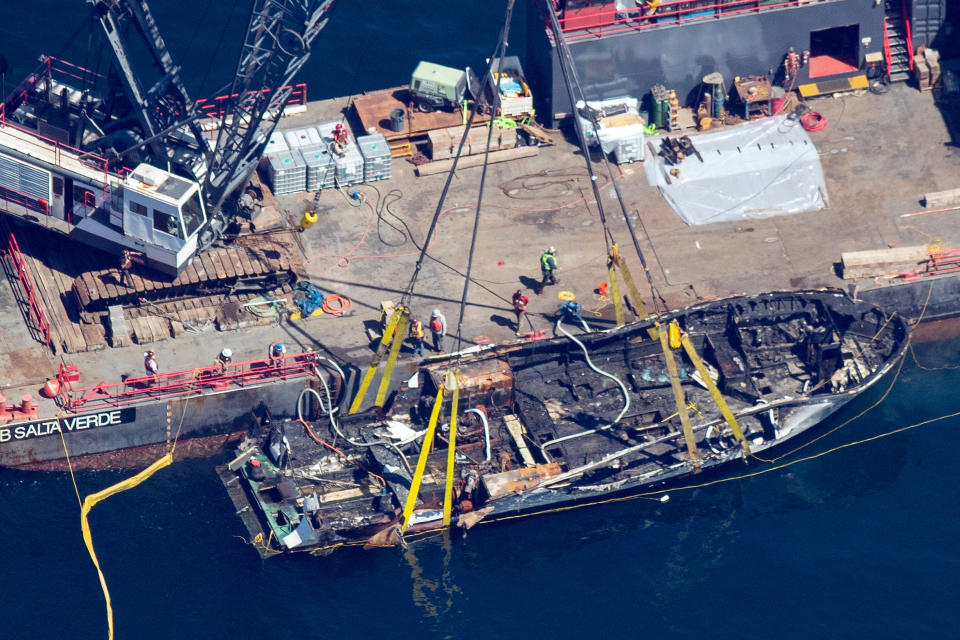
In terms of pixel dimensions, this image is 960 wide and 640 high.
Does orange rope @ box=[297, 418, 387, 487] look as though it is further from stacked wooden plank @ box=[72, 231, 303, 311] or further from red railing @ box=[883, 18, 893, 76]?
red railing @ box=[883, 18, 893, 76]

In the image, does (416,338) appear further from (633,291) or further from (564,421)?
(633,291)

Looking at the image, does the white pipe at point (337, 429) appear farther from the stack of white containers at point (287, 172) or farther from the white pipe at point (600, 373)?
the stack of white containers at point (287, 172)

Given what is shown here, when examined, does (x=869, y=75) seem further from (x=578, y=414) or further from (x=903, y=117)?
(x=578, y=414)

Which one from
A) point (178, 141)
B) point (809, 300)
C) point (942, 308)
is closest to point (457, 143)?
point (178, 141)

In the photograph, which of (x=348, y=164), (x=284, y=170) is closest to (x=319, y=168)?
(x=348, y=164)

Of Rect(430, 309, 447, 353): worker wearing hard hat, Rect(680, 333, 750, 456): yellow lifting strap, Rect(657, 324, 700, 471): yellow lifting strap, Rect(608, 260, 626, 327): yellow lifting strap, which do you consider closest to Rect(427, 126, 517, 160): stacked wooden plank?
Rect(608, 260, 626, 327): yellow lifting strap
